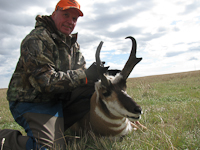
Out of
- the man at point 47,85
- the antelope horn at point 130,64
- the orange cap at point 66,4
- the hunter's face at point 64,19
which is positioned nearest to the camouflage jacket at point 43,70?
the man at point 47,85

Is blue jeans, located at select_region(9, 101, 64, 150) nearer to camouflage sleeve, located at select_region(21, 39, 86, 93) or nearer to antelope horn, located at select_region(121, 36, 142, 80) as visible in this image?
camouflage sleeve, located at select_region(21, 39, 86, 93)

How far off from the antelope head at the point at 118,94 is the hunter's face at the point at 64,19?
106 cm

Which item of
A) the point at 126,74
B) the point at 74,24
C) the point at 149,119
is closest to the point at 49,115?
the point at 126,74

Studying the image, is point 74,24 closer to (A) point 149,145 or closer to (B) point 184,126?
(A) point 149,145

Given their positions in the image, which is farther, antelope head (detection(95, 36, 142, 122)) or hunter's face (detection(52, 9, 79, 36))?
hunter's face (detection(52, 9, 79, 36))

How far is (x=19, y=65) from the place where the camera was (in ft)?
12.3

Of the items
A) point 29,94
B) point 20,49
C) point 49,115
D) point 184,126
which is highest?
point 20,49

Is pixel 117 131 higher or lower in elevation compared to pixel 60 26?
lower

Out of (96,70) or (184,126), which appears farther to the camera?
(184,126)

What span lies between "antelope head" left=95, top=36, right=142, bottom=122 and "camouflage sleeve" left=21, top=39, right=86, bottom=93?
0.46m

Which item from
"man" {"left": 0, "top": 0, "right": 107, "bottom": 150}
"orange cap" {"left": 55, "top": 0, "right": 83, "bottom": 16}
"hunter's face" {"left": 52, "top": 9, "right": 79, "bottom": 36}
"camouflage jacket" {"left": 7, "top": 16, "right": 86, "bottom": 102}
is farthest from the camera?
"hunter's face" {"left": 52, "top": 9, "right": 79, "bottom": 36}

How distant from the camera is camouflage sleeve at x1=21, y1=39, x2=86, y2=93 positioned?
3.38 m

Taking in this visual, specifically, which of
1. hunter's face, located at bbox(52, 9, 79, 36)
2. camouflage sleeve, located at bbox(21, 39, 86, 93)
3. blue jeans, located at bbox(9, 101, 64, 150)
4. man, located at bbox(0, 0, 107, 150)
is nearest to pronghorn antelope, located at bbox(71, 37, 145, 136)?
man, located at bbox(0, 0, 107, 150)

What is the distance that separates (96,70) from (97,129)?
1.28 m
